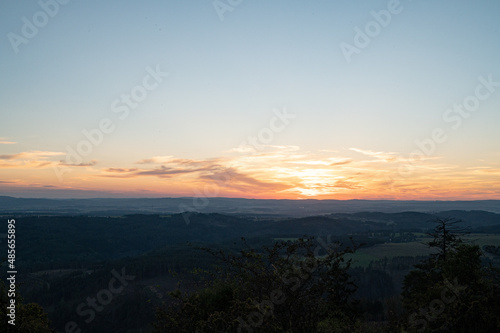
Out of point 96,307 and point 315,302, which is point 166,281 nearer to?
point 96,307

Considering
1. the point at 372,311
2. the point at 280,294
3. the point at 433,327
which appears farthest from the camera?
the point at 372,311

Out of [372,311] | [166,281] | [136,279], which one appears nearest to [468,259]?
[372,311]

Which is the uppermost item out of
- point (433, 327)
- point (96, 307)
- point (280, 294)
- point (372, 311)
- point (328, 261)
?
point (328, 261)

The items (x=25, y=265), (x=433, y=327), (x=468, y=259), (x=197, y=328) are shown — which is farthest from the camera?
(x=25, y=265)

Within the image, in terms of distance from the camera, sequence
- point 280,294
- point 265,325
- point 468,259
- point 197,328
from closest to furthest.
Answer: point 265,325 → point 280,294 → point 197,328 → point 468,259

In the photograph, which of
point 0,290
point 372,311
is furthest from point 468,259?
point 372,311

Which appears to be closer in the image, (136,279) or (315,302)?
(315,302)

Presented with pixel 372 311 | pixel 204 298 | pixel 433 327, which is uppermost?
pixel 204 298

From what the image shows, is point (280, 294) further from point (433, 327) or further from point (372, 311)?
point (372, 311)

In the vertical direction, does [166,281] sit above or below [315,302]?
below
